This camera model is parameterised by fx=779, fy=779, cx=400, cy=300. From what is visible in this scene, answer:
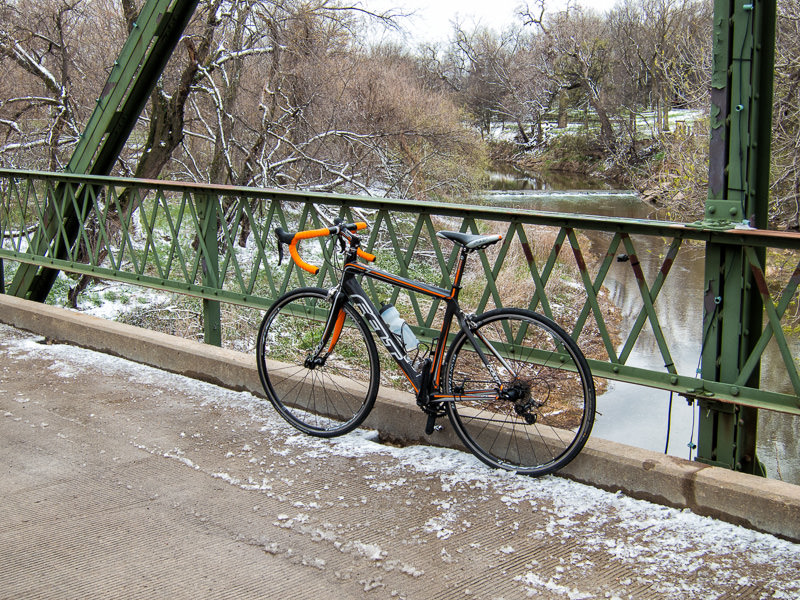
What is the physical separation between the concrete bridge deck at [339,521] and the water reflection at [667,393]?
193cm

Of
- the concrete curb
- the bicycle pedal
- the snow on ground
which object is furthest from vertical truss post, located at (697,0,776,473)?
the bicycle pedal

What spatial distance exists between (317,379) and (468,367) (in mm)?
1117

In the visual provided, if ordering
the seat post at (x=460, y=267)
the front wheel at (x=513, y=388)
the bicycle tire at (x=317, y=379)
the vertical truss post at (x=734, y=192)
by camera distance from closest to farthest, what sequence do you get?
the vertical truss post at (x=734, y=192), the front wheel at (x=513, y=388), the seat post at (x=460, y=267), the bicycle tire at (x=317, y=379)

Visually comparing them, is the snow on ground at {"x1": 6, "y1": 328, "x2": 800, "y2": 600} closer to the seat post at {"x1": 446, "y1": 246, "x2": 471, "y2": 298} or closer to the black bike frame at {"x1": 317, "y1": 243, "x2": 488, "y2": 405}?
the black bike frame at {"x1": 317, "y1": 243, "x2": 488, "y2": 405}

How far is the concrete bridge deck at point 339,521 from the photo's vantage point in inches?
114

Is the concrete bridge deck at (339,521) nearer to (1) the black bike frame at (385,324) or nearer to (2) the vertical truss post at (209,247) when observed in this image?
(1) the black bike frame at (385,324)

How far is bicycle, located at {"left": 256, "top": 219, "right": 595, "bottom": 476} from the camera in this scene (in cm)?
371

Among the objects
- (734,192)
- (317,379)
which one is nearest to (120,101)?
(317,379)

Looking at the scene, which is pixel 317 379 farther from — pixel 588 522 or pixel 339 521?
pixel 588 522

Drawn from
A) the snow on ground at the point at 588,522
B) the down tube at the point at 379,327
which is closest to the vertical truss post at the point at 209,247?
the snow on ground at the point at 588,522

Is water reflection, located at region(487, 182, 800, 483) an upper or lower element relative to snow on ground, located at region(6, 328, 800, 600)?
lower

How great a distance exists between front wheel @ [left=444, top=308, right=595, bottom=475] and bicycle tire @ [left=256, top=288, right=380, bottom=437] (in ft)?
1.97

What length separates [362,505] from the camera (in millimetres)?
3521

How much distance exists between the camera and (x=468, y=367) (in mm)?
3869
